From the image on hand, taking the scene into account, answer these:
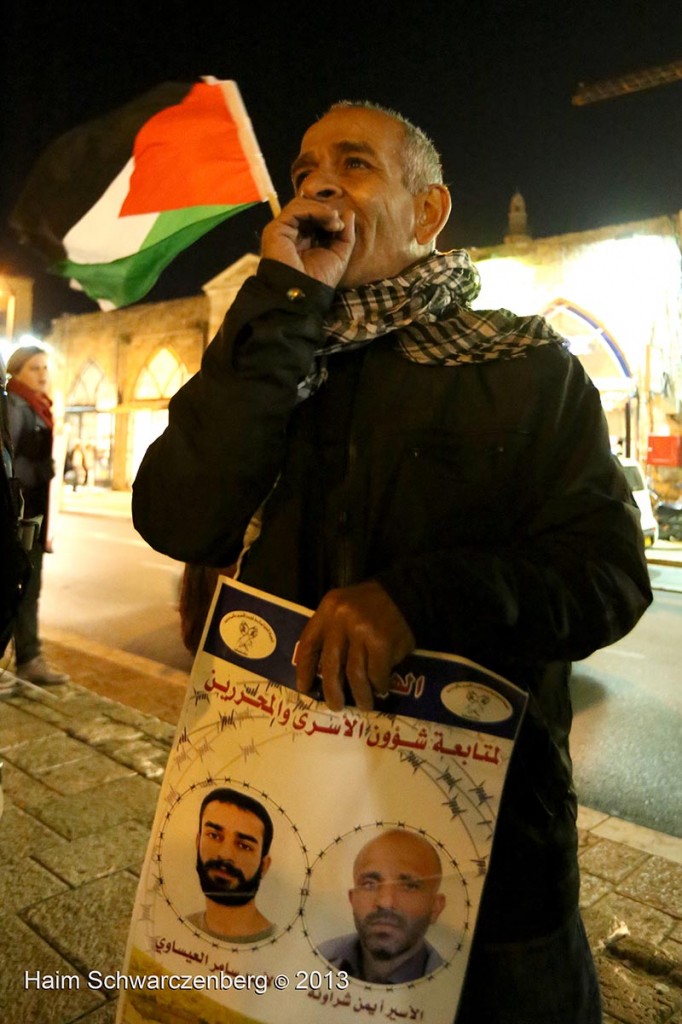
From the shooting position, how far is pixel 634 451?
2086 cm

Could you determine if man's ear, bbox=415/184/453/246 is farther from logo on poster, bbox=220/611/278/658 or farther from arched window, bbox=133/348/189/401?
arched window, bbox=133/348/189/401

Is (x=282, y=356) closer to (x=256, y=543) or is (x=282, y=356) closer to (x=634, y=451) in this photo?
(x=256, y=543)

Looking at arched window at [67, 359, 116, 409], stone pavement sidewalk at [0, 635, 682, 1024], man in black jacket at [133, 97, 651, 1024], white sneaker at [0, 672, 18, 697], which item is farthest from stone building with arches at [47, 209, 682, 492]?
man in black jacket at [133, 97, 651, 1024]

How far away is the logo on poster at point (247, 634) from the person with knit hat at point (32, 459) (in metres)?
4.48

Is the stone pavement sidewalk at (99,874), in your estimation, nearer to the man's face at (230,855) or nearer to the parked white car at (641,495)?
the man's face at (230,855)

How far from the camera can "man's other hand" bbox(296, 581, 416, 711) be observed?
44.4 inches

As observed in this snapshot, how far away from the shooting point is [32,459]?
17.5 feet

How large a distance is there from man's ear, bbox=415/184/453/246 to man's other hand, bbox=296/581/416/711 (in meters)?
0.94

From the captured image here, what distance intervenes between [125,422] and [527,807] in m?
33.1

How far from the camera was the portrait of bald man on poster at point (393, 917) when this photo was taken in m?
Result: 1.11

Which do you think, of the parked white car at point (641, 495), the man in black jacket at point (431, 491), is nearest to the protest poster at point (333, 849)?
the man in black jacket at point (431, 491)

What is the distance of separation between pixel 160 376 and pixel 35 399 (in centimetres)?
2753

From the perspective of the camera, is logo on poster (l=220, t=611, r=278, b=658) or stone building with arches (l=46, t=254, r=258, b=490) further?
stone building with arches (l=46, t=254, r=258, b=490)

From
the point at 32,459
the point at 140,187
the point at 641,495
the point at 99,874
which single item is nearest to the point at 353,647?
the point at 99,874
